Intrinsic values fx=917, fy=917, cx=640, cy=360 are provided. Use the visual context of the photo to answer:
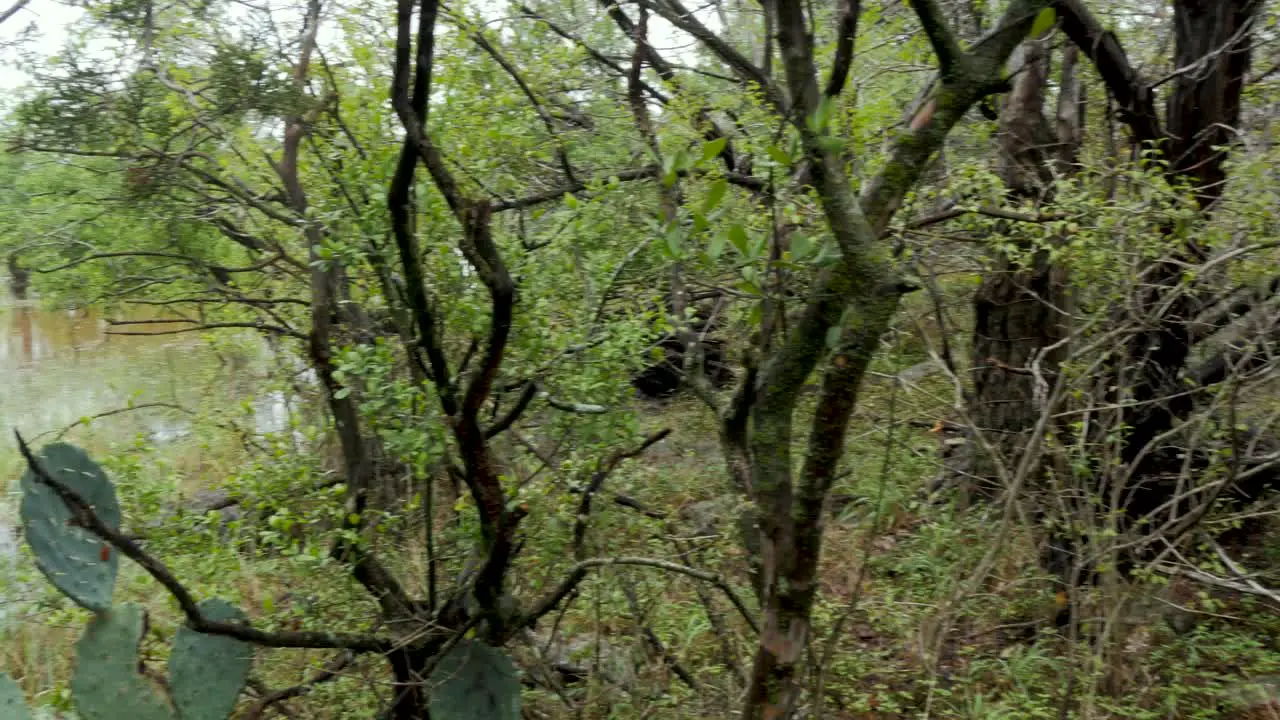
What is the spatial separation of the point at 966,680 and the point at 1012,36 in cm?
257

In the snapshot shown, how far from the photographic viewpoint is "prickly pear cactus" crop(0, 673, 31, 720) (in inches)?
121

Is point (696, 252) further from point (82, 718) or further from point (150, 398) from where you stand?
point (150, 398)

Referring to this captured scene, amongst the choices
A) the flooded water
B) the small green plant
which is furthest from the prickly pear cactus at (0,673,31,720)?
the flooded water

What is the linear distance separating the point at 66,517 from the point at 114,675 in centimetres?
Answer: 57

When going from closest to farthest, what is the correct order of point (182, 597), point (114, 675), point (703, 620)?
1. point (182, 597)
2. point (114, 675)
3. point (703, 620)

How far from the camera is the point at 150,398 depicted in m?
7.29

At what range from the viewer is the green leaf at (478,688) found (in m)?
3.29

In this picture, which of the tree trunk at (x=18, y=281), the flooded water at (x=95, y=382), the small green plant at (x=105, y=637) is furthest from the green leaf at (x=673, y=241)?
the tree trunk at (x=18, y=281)

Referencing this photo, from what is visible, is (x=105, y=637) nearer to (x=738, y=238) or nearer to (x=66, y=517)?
(x=66, y=517)

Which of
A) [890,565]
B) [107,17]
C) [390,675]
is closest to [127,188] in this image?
[107,17]

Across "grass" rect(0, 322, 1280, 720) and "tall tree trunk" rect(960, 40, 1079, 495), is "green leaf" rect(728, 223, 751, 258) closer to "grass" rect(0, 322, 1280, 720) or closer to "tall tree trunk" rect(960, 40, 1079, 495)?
"grass" rect(0, 322, 1280, 720)

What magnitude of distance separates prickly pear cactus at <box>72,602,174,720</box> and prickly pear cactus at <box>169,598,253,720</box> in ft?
0.29

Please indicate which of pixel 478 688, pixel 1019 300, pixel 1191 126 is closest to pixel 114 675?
pixel 478 688

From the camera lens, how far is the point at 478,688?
3.30 meters
